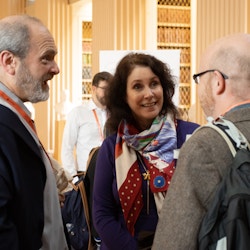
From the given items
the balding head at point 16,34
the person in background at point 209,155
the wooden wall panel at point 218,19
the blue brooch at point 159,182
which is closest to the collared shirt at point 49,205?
the balding head at point 16,34

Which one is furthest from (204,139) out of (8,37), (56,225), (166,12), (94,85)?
(166,12)

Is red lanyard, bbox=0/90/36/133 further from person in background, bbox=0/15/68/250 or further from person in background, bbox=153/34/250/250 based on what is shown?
person in background, bbox=153/34/250/250

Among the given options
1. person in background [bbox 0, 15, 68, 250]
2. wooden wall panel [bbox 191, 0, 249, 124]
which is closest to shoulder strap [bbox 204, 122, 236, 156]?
person in background [bbox 0, 15, 68, 250]

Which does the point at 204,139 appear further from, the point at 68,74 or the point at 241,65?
the point at 68,74

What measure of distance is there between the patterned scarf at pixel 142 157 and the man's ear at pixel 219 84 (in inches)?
32.4

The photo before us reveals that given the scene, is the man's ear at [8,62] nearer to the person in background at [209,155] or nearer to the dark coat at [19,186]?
the dark coat at [19,186]

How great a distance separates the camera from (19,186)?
1801 millimetres

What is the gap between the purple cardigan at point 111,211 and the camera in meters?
2.49

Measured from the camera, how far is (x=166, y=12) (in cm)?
965

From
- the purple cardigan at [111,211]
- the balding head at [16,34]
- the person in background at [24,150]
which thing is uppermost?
the balding head at [16,34]

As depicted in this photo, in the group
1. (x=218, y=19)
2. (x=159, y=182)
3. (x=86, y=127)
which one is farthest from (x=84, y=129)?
(x=159, y=182)

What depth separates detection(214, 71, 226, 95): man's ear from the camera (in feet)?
5.83

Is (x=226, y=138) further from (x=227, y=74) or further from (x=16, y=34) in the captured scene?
(x=16, y=34)

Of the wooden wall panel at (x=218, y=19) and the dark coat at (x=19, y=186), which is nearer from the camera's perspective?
the dark coat at (x=19, y=186)
